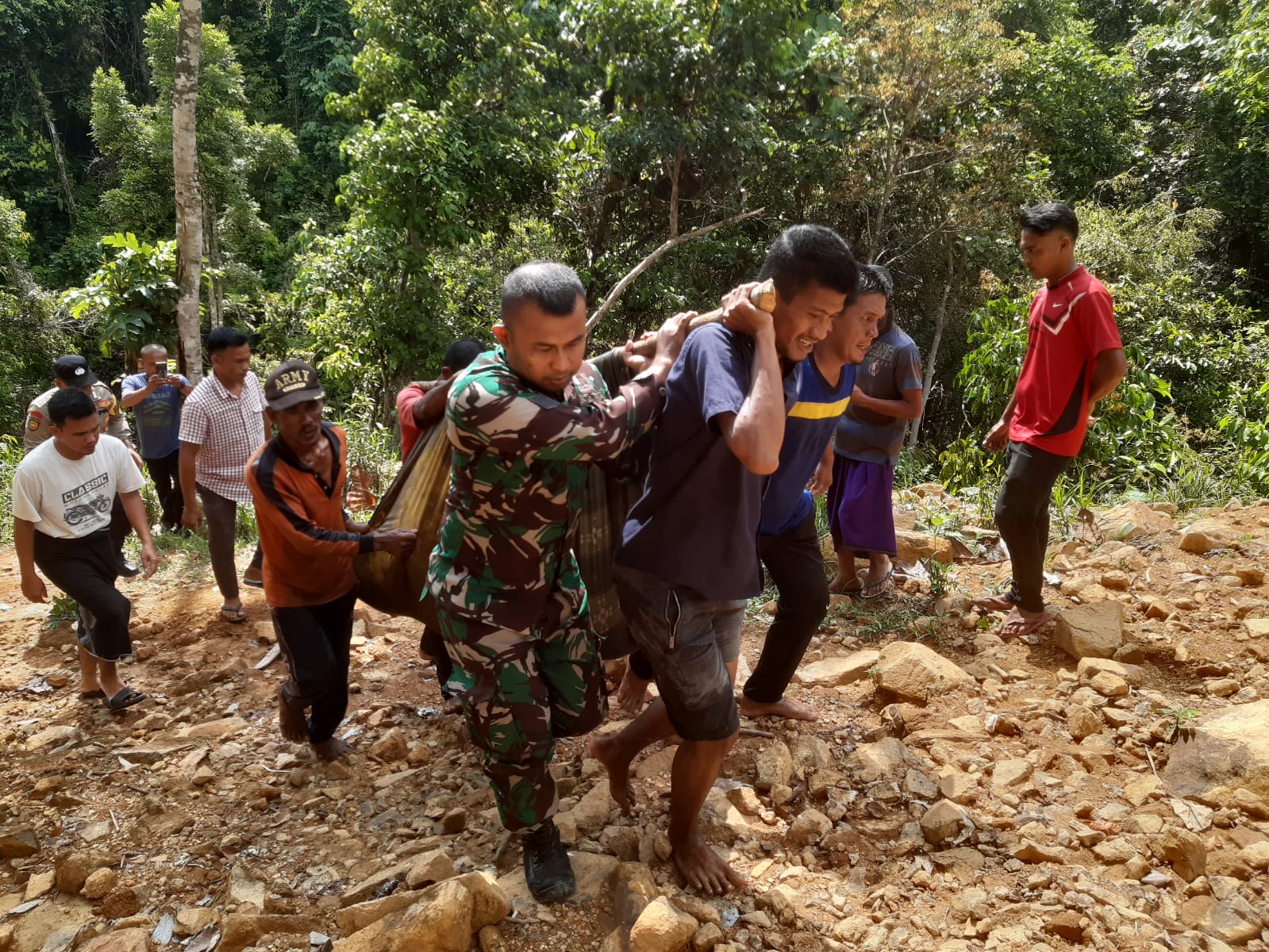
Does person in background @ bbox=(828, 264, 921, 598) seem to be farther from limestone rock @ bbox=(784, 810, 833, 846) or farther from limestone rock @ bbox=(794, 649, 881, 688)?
limestone rock @ bbox=(784, 810, 833, 846)

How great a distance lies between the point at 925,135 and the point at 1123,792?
9152 millimetres

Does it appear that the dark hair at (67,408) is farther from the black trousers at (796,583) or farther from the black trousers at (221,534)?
the black trousers at (796,583)

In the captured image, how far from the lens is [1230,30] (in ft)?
41.1

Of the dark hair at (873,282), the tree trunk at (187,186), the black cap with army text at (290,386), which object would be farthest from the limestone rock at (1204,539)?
the tree trunk at (187,186)

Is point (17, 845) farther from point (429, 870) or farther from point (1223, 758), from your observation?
point (1223, 758)

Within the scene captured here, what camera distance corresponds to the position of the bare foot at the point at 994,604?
4266 mm

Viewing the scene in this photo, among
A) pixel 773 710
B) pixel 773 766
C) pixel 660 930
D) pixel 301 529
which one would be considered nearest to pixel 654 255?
pixel 773 710

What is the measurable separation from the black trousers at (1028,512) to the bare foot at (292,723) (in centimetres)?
309

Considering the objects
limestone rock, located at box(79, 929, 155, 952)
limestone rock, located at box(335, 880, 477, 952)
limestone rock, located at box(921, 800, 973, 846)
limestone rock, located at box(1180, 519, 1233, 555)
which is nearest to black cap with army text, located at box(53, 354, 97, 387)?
limestone rock, located at box(79, 929, 155, 952)

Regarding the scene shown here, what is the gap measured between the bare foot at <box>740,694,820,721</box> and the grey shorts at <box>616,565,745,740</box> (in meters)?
1.06

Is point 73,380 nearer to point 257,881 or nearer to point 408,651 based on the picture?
point 408,651

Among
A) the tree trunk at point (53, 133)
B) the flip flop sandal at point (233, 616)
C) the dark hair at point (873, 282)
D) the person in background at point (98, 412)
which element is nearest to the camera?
the dark hair at point (873, 282)

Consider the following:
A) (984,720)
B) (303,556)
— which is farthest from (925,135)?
(303,556)

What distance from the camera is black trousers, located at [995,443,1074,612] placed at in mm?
3727
